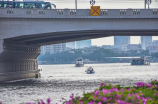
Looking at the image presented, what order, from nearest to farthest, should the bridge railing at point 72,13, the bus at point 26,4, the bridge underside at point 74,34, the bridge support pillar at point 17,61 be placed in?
the bridge railing at point 72,13
the bridge underside at point 74,34
the bridge support pillar at point 17,61
the bus at point 26,4

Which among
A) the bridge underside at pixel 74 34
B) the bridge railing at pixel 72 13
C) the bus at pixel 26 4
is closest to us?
the bridge railing at pixel 72 13

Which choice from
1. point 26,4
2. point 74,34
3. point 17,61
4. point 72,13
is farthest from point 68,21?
point 17,61

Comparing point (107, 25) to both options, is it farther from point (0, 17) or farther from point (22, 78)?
point (22, 78)

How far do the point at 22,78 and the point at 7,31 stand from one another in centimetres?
1753

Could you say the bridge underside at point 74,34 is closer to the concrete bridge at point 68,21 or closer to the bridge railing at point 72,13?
the concrete bridge at point 68,21

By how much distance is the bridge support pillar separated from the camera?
7012 centimetres

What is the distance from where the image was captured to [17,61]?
263 ft

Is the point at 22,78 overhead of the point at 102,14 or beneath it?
beneath

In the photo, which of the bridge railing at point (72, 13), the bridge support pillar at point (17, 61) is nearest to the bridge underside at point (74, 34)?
the bridge support pillar at point (17, 61)

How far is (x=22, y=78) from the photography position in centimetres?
8169

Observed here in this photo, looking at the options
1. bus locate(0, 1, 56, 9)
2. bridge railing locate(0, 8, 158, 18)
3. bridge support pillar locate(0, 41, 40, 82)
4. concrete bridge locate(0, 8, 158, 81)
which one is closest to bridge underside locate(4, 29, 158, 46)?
bridge support pillar locate(0, 41, 40, 82)

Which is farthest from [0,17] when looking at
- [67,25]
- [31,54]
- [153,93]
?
[153,93]

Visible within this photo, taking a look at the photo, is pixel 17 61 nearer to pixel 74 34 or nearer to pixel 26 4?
pixel 26 4

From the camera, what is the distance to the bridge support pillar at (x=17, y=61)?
7012 centimetres
